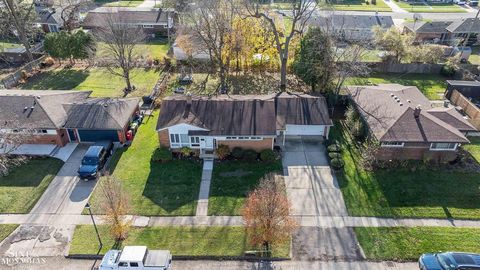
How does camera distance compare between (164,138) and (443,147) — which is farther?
(164,138)

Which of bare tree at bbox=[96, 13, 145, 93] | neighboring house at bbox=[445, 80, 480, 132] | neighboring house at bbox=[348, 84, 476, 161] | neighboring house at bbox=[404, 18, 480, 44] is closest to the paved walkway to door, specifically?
neighboring house at bbox=[348, 84, 476, 161]

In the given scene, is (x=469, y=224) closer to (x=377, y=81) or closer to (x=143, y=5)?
(x=377, y=81)

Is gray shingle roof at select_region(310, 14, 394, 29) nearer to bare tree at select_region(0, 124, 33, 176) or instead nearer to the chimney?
the chimney

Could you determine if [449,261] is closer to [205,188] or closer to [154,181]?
[205,188]

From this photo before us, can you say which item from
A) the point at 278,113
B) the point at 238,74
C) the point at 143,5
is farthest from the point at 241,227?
the point at 143,5

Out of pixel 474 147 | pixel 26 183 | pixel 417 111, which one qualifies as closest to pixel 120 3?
pixel 26 183

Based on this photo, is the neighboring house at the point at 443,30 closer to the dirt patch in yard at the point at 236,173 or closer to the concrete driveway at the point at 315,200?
the concrete driveway at the point at 315,200
